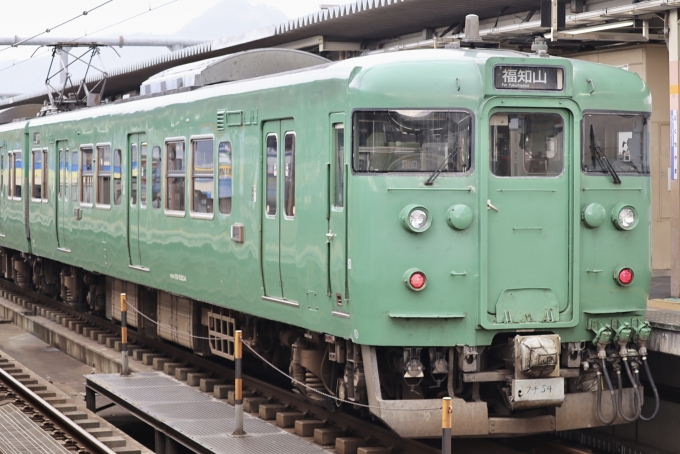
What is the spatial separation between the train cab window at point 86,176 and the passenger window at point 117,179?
1224 millimetres

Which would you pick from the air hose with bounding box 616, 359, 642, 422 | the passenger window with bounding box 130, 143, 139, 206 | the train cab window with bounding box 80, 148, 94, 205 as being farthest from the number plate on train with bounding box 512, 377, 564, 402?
the train cab window with bounding box 80, 148, 94, 205

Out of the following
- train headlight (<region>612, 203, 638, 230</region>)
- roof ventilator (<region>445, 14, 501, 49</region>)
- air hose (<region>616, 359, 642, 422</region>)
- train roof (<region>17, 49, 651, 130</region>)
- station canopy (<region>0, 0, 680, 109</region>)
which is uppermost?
station canopy (<region>0, 0, 680, 109</region>)

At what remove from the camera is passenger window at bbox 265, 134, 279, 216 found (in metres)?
9.96

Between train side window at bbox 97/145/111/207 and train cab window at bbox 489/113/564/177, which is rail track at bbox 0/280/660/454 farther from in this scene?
train side window at bbox 97/145/111/207

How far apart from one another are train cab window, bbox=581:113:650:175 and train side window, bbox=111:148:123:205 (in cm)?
737

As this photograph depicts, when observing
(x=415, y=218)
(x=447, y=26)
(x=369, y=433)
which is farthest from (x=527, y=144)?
(x=447, y=26)

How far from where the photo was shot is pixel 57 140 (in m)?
17.9

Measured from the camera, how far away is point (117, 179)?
47.6ft

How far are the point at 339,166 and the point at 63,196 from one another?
9.78m

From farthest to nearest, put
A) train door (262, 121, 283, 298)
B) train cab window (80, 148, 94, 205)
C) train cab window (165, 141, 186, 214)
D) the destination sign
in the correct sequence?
train cab window (80, 148, 94, 205), train cab window (165, 141, 186, 214), train door (262, 121, 283, 298), the destination sign

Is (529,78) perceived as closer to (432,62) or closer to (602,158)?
(432,62)

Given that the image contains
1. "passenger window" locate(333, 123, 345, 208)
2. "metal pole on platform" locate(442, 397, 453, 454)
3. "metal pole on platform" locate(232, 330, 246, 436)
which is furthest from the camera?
"metal pole on platform" locate(232, 330, 246, 436)

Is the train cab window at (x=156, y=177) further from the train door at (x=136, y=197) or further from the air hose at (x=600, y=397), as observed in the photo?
the air hose at (x=600, y=397)

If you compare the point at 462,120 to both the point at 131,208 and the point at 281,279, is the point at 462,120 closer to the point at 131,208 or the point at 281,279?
the point at 281,279
